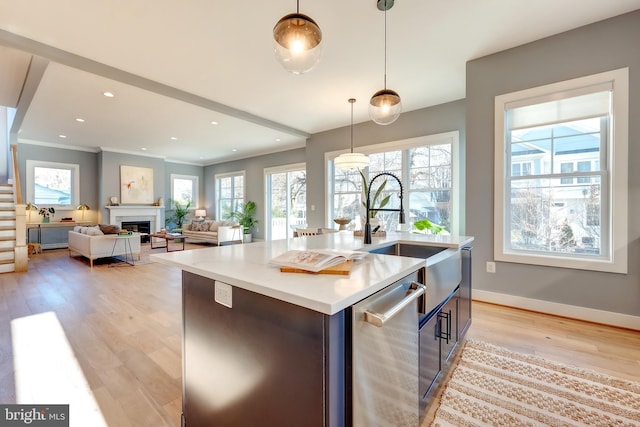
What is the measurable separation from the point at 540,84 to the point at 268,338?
363cm

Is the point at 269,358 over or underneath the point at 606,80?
underneath

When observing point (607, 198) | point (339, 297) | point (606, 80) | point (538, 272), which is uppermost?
point (606, 80)

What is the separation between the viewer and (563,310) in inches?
107

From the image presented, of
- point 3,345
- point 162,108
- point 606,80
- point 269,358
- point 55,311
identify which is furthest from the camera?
point 162,108

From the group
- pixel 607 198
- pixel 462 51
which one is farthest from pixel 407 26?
pixel 607 198

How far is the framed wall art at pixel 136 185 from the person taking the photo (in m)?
7.77

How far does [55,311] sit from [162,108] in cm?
328

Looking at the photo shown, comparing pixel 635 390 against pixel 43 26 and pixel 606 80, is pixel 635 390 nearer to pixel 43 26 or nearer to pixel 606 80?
pixel 606 80

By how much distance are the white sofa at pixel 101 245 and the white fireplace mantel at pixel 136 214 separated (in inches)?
72.8

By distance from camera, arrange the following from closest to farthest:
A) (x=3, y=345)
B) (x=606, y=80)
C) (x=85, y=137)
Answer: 1. (x=3, y=345)
2. (x=606, y=80)
3. (x=85, y=137)

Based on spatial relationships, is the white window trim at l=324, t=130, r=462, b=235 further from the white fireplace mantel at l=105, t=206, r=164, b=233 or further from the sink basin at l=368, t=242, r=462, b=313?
the white fireplace mantel at l=105, t=206, r=164, b=233

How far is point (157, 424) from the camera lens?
1396 mm

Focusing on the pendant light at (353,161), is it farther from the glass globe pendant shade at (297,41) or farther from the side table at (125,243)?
the side table at (125,243)

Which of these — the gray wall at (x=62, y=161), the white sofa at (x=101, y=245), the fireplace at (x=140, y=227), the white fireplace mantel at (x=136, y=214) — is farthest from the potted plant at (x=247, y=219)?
the gray wall at (x=62, y=161)
